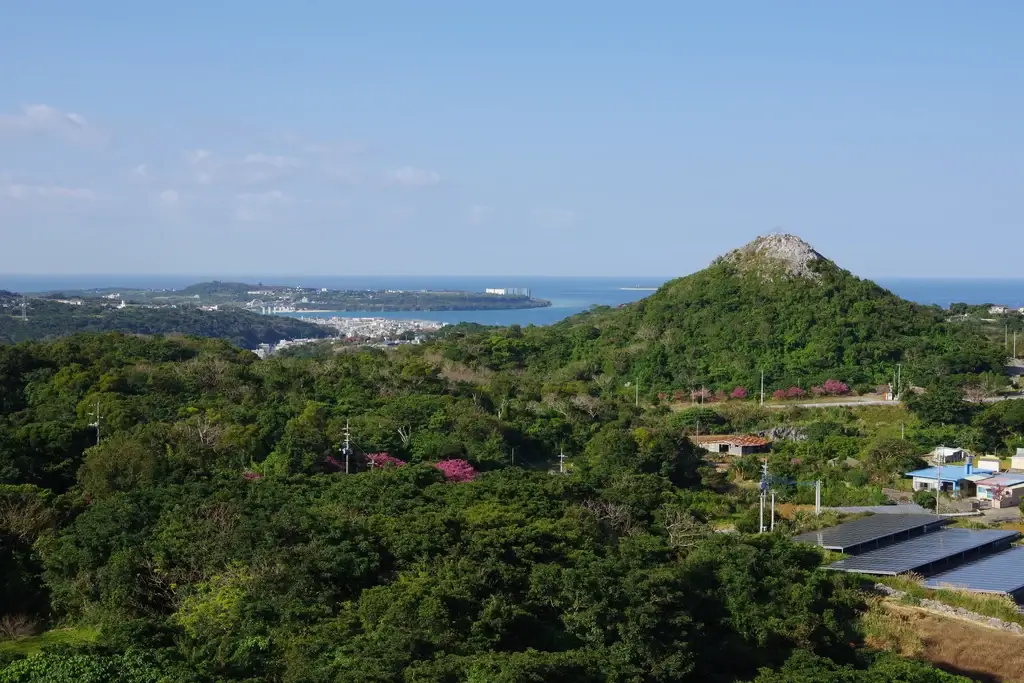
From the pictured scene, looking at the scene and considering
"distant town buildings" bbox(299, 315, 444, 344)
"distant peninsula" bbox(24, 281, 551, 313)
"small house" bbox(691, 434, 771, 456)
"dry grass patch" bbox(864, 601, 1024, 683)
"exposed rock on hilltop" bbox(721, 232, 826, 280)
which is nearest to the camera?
"dry grass patch" bbox(864, 601, 1024, 683)

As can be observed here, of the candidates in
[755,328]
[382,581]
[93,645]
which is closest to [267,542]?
[382,581]

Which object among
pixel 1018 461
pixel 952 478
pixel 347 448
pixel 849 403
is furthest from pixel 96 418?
pixel 849 403

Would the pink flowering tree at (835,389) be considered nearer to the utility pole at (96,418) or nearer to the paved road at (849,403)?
Answer: the paved road at (849,403)

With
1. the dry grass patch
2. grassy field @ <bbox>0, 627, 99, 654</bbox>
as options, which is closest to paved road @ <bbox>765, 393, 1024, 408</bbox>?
the dry grass patch

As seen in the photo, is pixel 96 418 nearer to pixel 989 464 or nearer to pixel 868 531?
pixel 868 531

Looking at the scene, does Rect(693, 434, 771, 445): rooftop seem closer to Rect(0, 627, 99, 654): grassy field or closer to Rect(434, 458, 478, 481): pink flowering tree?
Rect(434, 458, 478, 481): pink flowering tree

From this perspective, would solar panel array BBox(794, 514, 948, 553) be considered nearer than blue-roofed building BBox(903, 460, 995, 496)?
Yes

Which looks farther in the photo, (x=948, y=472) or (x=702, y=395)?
(x=702, y=395)

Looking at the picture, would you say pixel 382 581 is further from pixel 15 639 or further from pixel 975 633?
pixel 975 633
